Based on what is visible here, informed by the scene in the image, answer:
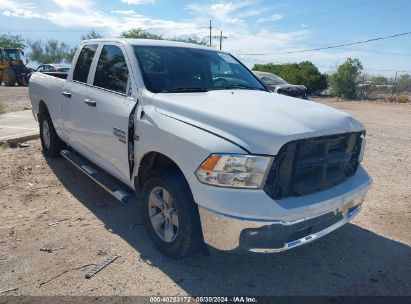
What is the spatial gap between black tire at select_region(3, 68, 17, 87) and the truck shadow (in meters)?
27.8

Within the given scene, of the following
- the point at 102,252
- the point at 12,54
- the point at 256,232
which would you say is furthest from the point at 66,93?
the point at 12,54

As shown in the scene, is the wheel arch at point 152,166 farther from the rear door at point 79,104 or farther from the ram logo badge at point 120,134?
the rear door at point 79,104

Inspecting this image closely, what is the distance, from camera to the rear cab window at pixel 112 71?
3.92 meters

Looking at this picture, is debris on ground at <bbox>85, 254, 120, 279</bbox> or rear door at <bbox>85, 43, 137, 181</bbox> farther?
rear door at <bbox>85, 43, 137, 181</bbox>

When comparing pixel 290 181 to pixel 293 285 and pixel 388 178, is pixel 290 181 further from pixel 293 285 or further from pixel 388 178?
pixel 388 178

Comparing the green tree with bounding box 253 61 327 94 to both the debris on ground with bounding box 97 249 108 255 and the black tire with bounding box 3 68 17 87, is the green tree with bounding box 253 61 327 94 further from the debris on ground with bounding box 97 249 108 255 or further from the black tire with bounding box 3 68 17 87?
the debris on ground with bounding box 97 249 108 255

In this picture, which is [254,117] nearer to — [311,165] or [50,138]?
[311,165]

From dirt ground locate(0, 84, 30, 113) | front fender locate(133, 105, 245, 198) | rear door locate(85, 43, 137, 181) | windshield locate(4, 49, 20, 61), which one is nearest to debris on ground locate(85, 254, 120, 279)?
rear door locate(85, 43, 137, 181)

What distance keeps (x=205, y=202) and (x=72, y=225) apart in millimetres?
2010

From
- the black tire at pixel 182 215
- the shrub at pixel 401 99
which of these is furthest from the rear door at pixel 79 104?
the shrub at pixel 401 99

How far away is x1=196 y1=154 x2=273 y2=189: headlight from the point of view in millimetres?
2672

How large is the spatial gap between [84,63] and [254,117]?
9.54 ft

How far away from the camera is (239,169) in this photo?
269cm

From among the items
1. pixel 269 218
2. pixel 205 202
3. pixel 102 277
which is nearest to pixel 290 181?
pixel 269 218
